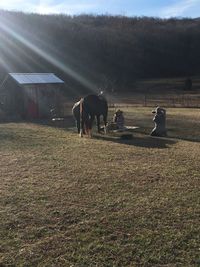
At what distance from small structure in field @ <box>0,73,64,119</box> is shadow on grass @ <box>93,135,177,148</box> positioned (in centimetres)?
1098

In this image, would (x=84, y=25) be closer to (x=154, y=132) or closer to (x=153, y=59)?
(x=153, y=59)

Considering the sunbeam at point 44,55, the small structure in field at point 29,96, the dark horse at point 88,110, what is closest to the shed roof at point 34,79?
the small structure in field at point 29,96

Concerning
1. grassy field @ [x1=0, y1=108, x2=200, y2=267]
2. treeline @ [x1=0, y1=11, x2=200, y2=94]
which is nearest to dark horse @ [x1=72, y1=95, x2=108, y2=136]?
grassy field @ [x1=0, y1=108, x2=200, y2=267]

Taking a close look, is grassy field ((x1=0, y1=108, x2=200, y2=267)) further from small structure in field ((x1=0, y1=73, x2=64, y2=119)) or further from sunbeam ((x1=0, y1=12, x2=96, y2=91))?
sunbeam ((x1=0, y1=12, x2=96, y2=91))

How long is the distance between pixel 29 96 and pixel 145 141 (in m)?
13.4

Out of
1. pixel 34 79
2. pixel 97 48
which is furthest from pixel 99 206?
pixel 97 48

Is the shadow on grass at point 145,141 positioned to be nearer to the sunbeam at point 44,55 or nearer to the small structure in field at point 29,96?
the small structure in field at point 29,96

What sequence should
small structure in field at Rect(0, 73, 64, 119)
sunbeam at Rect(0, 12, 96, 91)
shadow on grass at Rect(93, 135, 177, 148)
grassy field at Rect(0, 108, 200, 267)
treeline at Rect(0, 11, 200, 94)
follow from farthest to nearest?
sunbeam at Rect(0, 12, 96, 91) → treeline at Rect(0, 11, 200, 94) → small structure in field at Rect(0, 73, 64, 119) → shadow on grass at Rect(93, 135, 177, 148) → grassy field at Rect(0, 108, 200, 267)

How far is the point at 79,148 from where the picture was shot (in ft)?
49.1

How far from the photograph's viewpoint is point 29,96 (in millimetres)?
28812

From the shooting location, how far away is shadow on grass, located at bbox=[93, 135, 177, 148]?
15.9m

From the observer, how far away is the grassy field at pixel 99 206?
640cm

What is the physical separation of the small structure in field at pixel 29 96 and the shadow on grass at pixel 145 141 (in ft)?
36.0

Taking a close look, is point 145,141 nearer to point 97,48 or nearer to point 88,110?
point 88,110
